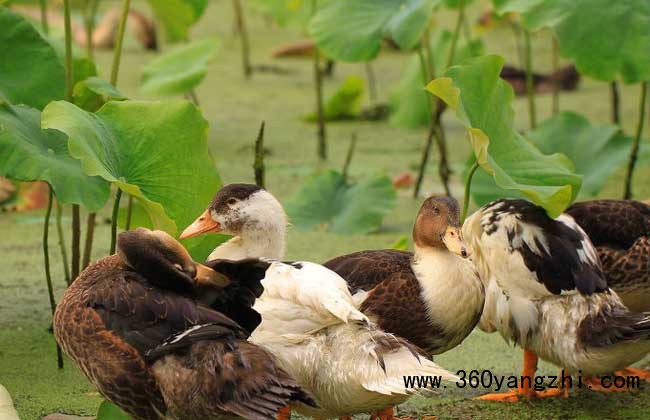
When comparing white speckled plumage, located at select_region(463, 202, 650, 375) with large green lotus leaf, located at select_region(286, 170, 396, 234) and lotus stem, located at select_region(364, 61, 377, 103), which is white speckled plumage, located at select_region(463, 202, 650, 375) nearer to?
large green lotus leaf, located at select_region(286, 170, 396, 234)

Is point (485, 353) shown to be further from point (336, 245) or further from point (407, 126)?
point (407, 126)

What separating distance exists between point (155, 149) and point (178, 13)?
1.29 meters

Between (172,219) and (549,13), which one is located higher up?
(549,13)

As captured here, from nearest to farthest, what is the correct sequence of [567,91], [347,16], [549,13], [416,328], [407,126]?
[416,328] < [549,13] < [347,16] < [407,126] < [567,91]

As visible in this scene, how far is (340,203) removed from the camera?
183 inches

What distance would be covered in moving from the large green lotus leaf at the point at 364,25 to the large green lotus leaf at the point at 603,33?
1.64 ft

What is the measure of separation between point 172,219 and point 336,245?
1.27 m

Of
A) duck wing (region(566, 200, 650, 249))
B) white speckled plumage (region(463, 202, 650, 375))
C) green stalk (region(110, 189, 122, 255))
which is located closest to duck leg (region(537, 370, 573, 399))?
white speckled plumage (region(463, 202, 650, 375))

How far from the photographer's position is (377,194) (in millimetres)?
4578

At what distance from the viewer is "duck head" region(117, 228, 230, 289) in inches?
106

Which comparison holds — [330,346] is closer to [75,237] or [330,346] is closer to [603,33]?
[75,237]

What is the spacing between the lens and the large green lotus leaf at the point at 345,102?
5992 millimetres

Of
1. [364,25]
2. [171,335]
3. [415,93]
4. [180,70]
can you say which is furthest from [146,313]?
[415,93]

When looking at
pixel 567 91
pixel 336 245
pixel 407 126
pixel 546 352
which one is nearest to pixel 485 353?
pixel 546 352
